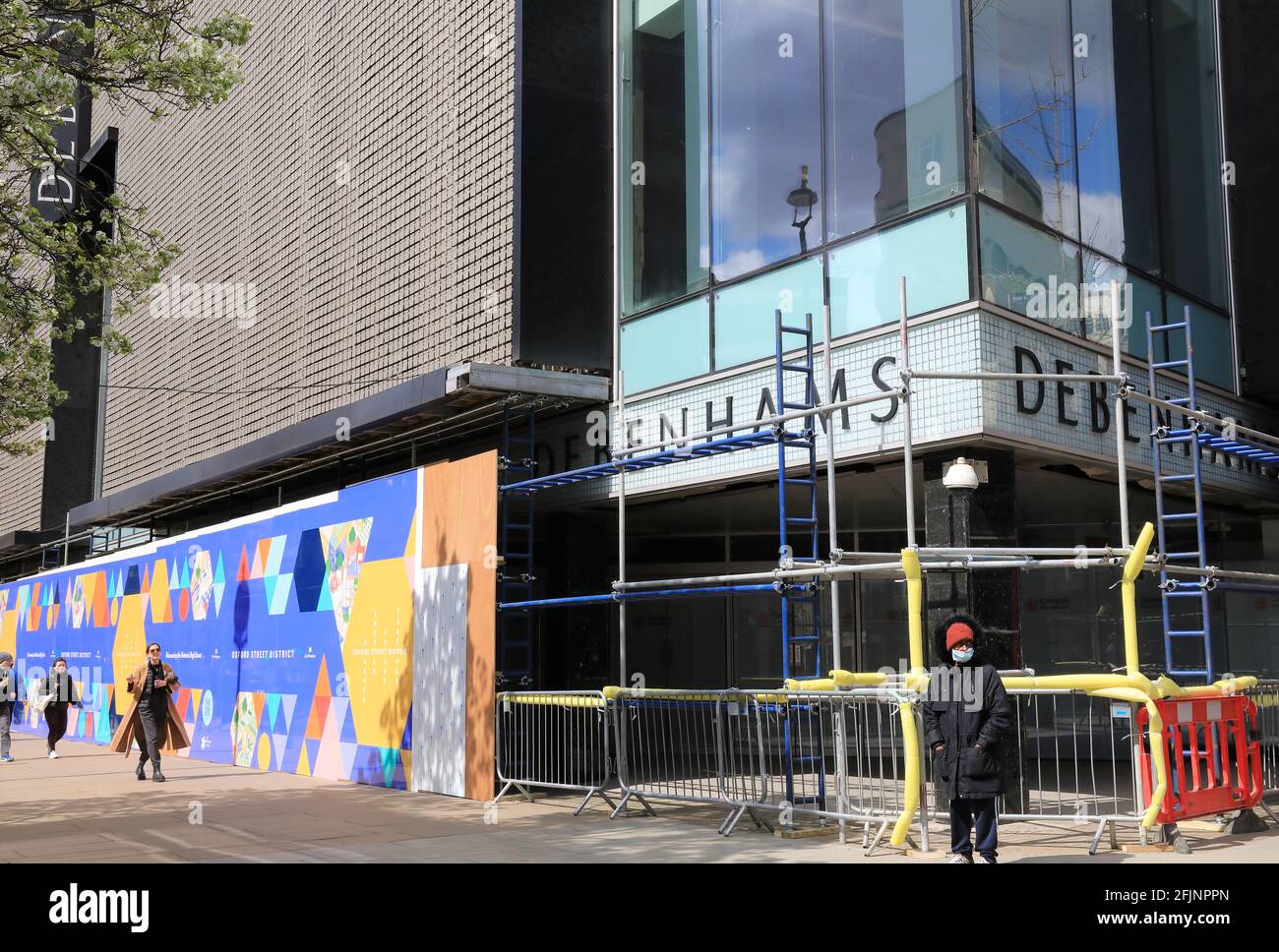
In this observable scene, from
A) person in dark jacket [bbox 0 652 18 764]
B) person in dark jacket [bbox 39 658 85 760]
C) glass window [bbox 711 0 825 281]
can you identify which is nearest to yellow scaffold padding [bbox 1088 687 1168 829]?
glass window [bbox 711 0 825 281]

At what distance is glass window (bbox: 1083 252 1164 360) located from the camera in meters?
12.4

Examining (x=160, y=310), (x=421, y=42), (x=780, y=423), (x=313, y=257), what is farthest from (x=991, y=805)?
(x=160, y=310)

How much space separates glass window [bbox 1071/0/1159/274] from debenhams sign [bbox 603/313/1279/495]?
1484 millimetres

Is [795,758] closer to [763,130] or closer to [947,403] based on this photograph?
[947,403]

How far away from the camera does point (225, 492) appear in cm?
2259

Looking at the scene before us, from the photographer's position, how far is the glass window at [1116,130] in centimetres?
1266

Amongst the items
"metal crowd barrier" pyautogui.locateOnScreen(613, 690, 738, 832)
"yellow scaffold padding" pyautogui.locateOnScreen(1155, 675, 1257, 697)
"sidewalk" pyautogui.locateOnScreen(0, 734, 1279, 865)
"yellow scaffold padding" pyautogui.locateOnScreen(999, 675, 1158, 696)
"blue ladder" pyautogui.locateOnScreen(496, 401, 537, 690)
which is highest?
"blue ladder" pyautogui.locateOnScreen(496, 401, 537, 690)

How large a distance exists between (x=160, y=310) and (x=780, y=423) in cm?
1860

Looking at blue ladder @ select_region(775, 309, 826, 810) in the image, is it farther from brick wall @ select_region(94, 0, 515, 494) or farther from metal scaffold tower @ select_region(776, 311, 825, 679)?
brick wall @ select_region(94, 0, 515, 494)

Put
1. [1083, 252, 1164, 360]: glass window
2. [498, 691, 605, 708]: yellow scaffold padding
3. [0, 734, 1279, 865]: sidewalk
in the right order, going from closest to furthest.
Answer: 1. [0, 734, 1279, 865]: sidewalk
2. [498, 691, 605, 708]: yellow scaffold padding
3. [1083, 252, 1164, 360]: glass window

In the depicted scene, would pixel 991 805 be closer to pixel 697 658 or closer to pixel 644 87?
pixel 644 87

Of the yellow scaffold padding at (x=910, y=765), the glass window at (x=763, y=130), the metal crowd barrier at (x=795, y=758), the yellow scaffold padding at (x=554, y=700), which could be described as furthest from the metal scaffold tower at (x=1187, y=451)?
the yellow scaffold padding at (x=554, y=700)

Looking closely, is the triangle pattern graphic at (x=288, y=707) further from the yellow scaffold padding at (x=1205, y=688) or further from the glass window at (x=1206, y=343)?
the glass window at (x=1206, y=343)

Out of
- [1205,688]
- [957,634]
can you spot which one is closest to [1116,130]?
[1205,688]
